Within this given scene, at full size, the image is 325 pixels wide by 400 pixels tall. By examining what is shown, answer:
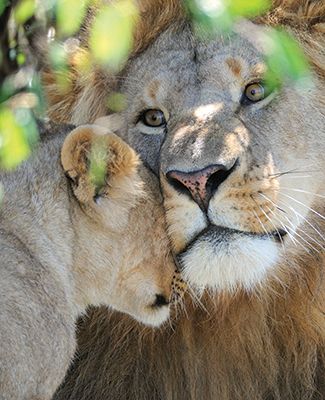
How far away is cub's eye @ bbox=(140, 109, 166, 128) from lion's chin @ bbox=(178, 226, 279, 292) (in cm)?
76

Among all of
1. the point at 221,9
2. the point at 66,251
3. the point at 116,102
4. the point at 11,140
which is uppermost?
the point at 221,9

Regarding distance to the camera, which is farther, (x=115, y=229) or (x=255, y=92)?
(x=255, y=92)

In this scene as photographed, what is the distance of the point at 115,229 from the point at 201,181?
14.9 inches

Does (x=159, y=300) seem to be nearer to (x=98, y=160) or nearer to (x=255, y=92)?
(x=98, y=160)

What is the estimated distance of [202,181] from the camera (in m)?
3.58

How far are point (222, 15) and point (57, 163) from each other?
106cm

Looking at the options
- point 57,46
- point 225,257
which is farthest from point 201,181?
point 57,46

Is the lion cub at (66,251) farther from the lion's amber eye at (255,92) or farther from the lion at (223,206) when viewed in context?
the lion's amber eye at (255,92)

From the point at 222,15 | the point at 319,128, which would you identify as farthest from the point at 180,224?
the point at 222,15

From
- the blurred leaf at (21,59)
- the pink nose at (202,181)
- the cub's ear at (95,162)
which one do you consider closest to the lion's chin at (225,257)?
the pink nose at (202,181)

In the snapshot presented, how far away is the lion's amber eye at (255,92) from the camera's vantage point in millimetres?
4207

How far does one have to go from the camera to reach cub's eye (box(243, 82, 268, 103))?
4207 mm

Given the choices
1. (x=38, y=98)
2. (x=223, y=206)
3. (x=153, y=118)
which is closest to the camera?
(x=38, y=98)

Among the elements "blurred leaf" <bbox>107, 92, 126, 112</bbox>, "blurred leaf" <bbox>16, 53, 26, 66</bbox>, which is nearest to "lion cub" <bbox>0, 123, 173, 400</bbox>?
"blurred leaf" <bbox>16, 53, 26, 66</bbox>
